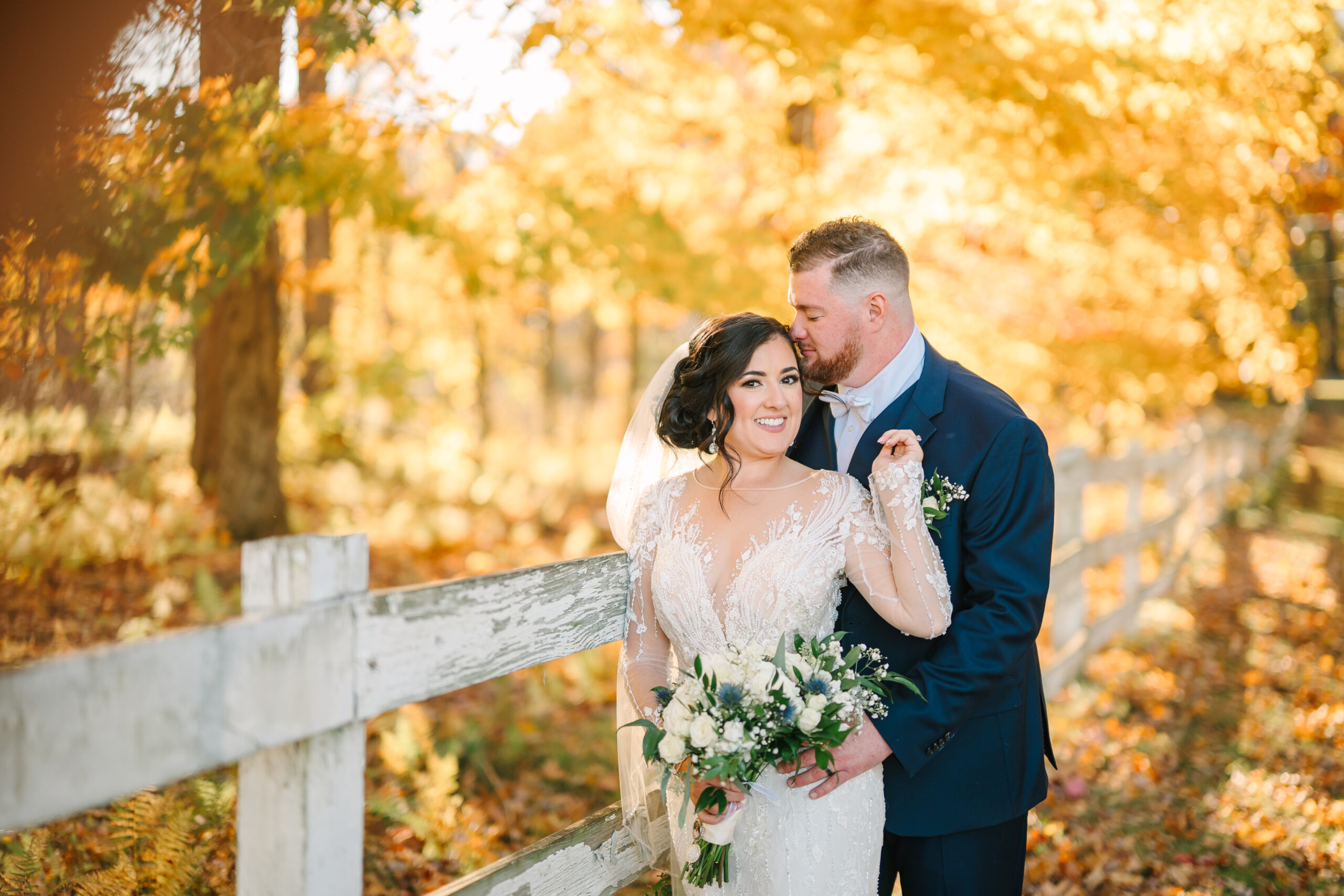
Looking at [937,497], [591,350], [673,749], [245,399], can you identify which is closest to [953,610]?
[937,497]

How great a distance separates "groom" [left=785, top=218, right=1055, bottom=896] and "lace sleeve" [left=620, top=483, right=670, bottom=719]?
0.51m

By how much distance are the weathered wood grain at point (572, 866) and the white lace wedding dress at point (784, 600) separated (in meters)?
0.11

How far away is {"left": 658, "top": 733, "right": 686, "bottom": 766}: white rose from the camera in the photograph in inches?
88.0

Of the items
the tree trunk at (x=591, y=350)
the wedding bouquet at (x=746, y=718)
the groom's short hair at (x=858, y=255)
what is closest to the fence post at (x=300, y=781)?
the wedding bouquet at (x=746, y=718)

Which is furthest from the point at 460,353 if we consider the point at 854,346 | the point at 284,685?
the point at 284,685

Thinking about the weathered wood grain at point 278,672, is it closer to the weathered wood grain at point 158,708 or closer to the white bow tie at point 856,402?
the weathered wood grain at point 158,708

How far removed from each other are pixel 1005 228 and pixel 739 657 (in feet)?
23.2

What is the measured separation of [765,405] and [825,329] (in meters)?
0.51

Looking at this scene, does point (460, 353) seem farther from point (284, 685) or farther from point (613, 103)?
point (284, 685)

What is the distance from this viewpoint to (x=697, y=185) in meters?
7.06

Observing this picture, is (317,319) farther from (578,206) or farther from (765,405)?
(765,405)

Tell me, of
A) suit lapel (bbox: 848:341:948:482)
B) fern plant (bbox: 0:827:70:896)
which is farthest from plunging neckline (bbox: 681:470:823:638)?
fern plant (bbox: 0:827:70:896)

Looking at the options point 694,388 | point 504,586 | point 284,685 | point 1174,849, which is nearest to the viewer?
point 284,685

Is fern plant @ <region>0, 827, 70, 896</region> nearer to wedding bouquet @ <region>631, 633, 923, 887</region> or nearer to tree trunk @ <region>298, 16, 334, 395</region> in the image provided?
wedding bouquet @ <region>631, 633, 923, 887</region>
